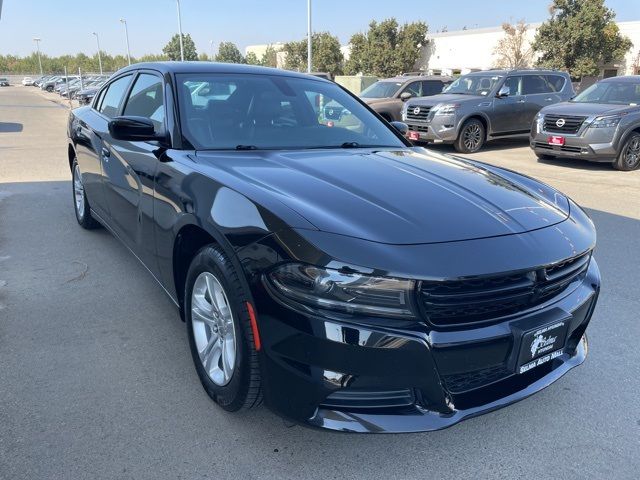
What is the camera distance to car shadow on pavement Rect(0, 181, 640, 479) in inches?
87.8

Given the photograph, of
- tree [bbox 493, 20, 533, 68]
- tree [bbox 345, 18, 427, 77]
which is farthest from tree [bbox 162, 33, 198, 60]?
tree [bbox 493, 20, 533, 68]

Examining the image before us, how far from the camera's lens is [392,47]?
45531 millimetres

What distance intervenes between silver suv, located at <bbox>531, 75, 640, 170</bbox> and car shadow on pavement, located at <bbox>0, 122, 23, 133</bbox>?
14679 mm

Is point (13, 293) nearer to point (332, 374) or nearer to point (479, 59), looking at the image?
point (332, 374)

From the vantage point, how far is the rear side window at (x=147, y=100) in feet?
10.8

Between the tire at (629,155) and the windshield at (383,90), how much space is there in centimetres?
628

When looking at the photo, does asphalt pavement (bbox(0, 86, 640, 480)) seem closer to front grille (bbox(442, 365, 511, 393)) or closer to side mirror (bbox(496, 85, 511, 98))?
front grille (bbox(442, 365, 511, 393))

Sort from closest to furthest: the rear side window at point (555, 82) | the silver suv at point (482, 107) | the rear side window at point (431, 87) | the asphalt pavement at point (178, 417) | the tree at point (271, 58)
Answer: the asphalt pavement at point (178, 417)
the silver suv at point (482, 107)
the rear side window at point (555, 82)
the rear side window at point (431, 87)
the tree at point (271, 58)

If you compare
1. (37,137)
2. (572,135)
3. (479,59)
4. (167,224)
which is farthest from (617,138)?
(479,59)

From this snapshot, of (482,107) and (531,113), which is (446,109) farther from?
(531,113)

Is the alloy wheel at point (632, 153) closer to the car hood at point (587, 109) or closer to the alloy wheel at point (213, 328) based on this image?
the car hood at point (587, 109)

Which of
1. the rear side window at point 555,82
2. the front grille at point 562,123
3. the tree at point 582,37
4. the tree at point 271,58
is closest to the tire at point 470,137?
the front grille at point 562,123

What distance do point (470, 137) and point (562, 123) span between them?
2.23 metres

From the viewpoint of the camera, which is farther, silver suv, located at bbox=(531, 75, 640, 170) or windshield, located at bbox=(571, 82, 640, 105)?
windshield, located at bbox=(571, 82, 640, 105)
